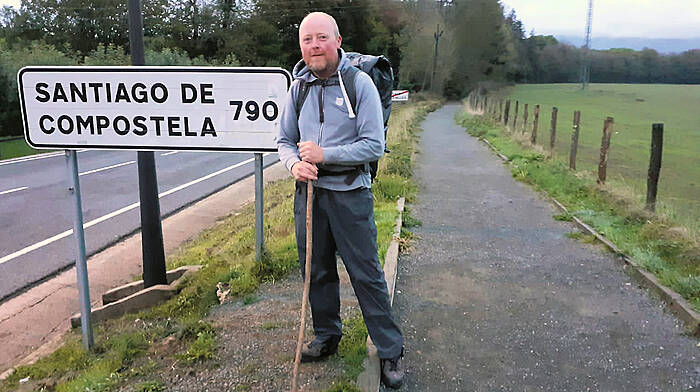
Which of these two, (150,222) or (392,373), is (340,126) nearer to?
(392,373)

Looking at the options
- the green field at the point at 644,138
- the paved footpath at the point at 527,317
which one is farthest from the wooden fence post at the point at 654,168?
the paved footpath at the point at 527,317

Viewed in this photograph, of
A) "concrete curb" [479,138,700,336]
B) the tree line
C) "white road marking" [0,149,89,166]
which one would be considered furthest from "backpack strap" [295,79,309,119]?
the tree line

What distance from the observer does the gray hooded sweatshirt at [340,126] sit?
2811mm

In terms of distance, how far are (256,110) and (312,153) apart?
140cm

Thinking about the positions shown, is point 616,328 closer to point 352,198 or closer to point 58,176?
point 352,198

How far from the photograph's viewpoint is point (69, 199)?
12.1 ft

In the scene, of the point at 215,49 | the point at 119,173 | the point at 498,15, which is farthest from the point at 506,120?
the point at 498,15

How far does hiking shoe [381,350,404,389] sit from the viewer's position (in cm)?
325

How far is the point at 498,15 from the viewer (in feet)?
245

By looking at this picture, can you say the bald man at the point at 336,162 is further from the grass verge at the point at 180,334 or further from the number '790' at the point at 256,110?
the number '790' at the point at 256,110

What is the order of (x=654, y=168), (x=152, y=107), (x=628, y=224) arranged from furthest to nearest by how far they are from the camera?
(x=654, y=168) < (x=628, y=224) < (x=152, y=107)

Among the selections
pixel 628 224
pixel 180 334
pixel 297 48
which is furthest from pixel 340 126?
pixel 297 48

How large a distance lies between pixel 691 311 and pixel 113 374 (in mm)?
4170

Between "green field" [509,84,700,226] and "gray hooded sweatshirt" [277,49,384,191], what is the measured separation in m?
5.49
